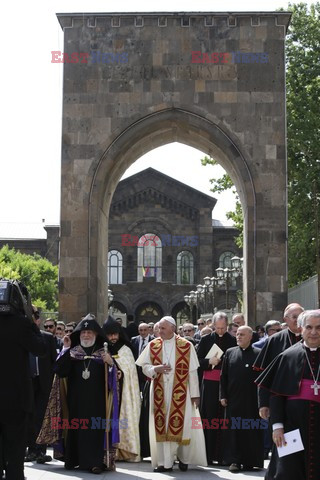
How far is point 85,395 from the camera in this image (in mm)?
10438

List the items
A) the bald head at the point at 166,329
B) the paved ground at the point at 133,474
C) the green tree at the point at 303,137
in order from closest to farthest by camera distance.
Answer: the paved ground at the point at 133,474, the bald head at the point at 166,329, the green tree at the point at 303,137

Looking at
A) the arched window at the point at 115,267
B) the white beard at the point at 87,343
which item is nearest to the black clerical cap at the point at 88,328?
the white beard at the point at 87,343

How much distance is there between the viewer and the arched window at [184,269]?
2237 inches

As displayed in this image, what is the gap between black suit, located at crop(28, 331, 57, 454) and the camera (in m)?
11.1

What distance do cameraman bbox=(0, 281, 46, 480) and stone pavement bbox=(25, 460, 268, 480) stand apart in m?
2.33

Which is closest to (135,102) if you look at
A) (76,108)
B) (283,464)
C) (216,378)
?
(76,108)

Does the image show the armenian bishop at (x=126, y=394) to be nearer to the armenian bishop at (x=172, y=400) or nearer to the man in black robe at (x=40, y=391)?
the armenian bishop at (x=172, y=400)

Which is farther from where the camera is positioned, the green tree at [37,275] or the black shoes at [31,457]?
the green tree at [37,275]

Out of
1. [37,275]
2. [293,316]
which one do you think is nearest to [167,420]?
[293,316]

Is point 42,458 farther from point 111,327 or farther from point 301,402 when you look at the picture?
point 301,402

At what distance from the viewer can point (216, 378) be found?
471 inches

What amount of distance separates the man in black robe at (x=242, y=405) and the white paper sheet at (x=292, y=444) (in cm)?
426

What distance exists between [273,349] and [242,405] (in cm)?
245

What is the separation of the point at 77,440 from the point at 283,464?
4238 millimetres
